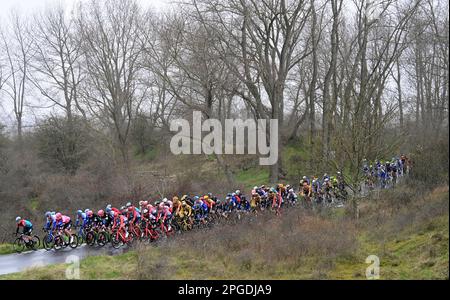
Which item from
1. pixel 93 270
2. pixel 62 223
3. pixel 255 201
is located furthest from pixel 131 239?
pixel 255 201

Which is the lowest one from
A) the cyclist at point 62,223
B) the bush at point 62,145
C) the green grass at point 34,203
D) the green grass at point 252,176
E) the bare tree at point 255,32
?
the green grass at point 34,203

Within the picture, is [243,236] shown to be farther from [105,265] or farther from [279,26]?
[279,26]

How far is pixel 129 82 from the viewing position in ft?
150

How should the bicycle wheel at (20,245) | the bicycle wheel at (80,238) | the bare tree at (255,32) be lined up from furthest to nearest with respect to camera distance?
the bare tree at (255,32) → the bicycle wheel at (80,238) → the bicycle wheel at (20,245)

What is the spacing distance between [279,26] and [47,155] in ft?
65.1

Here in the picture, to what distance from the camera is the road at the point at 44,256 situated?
15.8 metres

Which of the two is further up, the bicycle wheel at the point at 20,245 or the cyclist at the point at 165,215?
the cyclist at the point at 165,215

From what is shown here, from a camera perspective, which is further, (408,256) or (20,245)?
(20,245)

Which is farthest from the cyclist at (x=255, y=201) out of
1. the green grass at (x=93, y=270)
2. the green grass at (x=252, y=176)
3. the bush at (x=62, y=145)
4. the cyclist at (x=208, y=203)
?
the bush at (x=62, y=145)

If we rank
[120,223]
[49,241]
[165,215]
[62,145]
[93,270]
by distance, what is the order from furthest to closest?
1. [62,145]
2. [165,215]
3. [49,241]
4. [120,223]
5. [93,270]

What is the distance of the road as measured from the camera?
51.9 ft

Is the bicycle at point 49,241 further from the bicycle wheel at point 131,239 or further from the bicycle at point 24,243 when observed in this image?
the bicycle wheel at point 131,239

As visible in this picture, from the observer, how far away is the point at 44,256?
17406mm

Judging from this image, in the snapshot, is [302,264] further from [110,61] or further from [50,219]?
[110,61]
